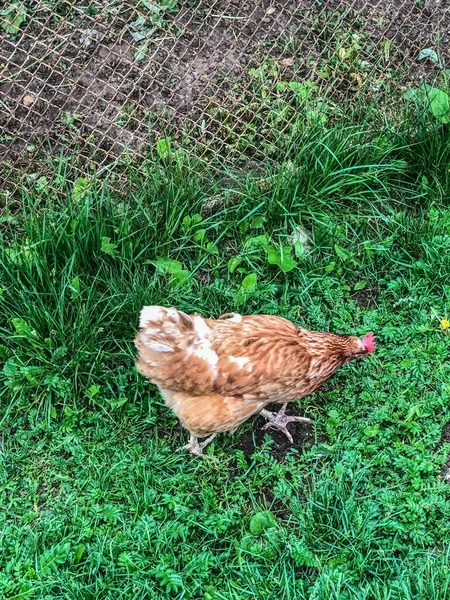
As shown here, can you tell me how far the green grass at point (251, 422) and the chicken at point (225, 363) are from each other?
1.16 feet

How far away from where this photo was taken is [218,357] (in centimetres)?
301

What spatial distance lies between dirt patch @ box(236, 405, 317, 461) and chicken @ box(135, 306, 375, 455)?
245 millimetres

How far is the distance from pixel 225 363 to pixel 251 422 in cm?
67

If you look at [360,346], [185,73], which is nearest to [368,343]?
[360,346]

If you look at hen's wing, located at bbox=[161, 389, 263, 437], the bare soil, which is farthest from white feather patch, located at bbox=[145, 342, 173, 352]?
the bare soil

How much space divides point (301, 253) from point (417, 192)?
96cm

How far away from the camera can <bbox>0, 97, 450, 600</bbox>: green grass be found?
3061mm

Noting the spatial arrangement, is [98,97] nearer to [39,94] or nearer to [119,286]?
[39,94]

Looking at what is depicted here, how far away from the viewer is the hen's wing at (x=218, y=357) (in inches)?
116

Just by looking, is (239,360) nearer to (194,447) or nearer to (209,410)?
(209,410)

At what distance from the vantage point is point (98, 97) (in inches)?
158

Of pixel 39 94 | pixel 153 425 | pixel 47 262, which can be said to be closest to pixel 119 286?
pixel 47 262

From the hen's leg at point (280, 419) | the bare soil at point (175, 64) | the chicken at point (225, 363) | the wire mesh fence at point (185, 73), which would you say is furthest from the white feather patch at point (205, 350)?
the bare soil at point (175, 64)

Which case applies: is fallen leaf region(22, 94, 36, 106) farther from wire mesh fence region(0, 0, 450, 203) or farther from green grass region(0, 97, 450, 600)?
green grass region(0, 97, 450, 600)
